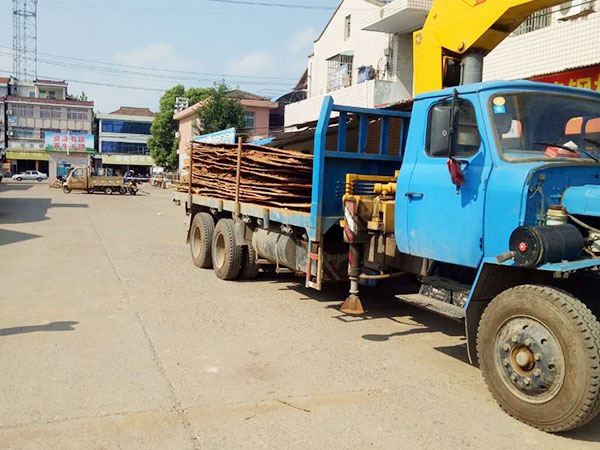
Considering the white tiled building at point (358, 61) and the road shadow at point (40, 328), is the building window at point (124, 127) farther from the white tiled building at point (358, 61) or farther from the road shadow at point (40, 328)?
the road shadow at point (40, 328)

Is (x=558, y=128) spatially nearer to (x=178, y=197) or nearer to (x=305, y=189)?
(x=305, y=189)

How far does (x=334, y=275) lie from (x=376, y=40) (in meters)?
17.7

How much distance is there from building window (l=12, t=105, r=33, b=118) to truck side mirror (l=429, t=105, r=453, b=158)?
77.3 metres

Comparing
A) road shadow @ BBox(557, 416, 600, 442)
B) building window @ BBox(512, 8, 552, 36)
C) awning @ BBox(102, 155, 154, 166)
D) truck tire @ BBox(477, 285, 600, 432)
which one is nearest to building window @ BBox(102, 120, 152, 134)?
awning @ BBox(102, 155, 154, 166)

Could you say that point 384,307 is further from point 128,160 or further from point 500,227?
point 128,160

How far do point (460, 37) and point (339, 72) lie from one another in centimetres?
1801

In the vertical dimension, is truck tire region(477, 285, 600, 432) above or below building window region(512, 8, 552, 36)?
below

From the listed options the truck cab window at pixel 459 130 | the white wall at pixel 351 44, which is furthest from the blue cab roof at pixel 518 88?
the white wall at pixel 351 44

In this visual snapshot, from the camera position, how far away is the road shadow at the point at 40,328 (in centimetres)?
598

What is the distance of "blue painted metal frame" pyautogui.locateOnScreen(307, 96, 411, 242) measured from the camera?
6469 mm

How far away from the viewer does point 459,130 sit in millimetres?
4855

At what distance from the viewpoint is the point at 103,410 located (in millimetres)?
4090

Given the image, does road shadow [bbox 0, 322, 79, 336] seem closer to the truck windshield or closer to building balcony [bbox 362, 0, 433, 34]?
the truck windshield

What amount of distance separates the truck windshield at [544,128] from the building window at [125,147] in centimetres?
7962
